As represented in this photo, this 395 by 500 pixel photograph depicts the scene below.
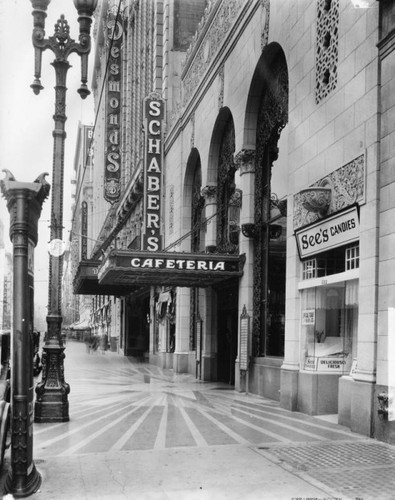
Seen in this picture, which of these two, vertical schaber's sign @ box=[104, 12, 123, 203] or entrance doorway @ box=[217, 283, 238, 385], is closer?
entrance doorway @ box=[217, 283, 238, 385]

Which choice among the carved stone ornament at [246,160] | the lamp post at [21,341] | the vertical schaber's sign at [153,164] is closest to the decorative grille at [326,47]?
the carved stone ornament at [246,160]

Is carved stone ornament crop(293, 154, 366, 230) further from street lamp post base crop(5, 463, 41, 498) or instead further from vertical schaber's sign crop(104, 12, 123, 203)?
vertical schaber's sign crop(104, 12, 123, 203)

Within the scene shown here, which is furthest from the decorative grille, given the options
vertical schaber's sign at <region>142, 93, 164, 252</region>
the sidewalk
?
vertical schaber's sign at <region>142, 93, 164, 252</region>

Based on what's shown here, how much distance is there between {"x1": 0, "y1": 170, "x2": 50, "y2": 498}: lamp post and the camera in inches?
275

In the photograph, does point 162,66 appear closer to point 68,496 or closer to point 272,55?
point 272,55

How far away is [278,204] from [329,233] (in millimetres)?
4062

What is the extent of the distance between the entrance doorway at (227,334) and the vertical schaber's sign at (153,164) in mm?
6980

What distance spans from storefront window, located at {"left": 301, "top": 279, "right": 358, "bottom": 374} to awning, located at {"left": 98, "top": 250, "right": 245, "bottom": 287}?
5110mm

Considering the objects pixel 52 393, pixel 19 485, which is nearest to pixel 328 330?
pixel 52 393

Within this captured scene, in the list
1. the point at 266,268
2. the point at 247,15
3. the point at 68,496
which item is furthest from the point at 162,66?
the point at 68,496

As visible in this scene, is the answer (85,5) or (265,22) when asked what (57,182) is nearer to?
(85,5)

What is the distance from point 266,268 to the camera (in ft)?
59.6

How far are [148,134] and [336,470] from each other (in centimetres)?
2312

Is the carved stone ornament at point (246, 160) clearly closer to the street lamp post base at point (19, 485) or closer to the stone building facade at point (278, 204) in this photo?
the stone building facade at point (278, 204)
